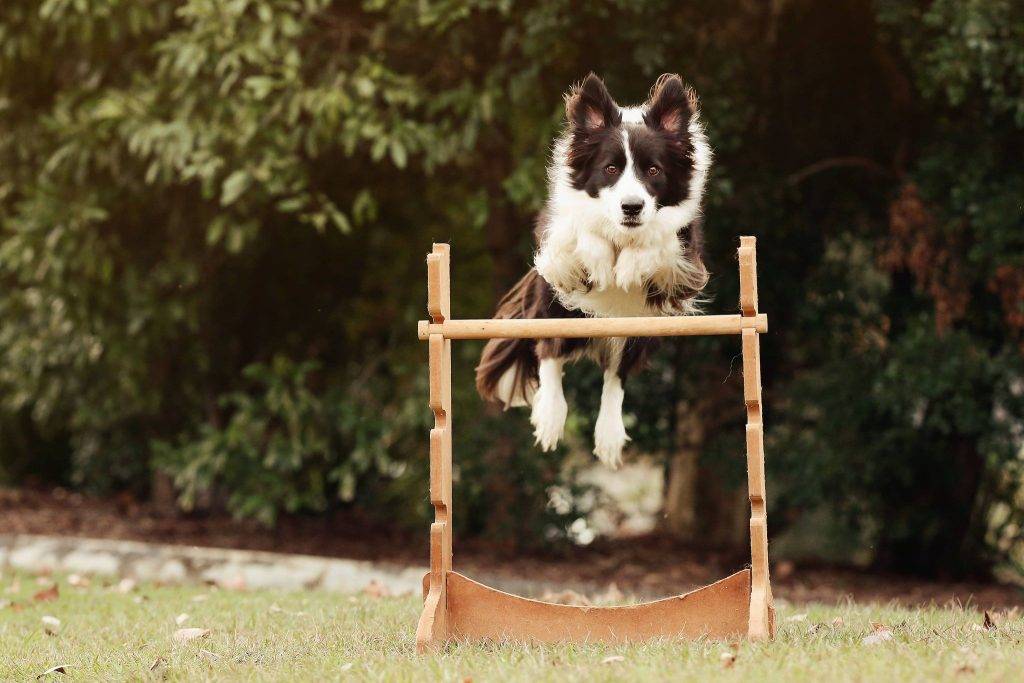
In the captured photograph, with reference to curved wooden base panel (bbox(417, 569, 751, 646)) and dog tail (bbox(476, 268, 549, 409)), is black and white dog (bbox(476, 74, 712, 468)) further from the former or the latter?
curved wooden base panel (bbox(417, 569, 751, 646))

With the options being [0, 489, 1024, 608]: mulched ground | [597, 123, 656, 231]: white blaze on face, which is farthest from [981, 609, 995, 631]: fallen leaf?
[0, 489, 1024, 608]: mulched ground

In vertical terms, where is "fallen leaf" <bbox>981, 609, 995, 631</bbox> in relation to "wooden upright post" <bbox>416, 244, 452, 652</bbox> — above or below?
below

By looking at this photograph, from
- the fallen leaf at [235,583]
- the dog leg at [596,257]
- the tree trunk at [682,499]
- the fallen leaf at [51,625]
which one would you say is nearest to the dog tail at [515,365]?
the dog leg at [596,257]

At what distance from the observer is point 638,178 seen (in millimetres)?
3545

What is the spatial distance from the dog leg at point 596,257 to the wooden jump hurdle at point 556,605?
0.37 meters

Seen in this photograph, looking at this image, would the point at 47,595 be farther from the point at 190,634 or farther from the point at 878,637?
the point at 878,637

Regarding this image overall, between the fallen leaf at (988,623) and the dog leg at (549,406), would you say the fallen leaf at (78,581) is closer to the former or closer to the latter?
the dog leg at (549,406)

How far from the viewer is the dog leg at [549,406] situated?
3916 mm

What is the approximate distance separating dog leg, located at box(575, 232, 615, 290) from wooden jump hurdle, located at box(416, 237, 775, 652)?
37 centimetres

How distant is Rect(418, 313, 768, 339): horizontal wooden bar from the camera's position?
3691 mm

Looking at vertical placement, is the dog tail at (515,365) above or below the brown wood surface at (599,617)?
above

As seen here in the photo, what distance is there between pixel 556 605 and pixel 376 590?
114 inches

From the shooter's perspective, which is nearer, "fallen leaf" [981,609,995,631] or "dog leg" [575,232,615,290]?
"dog leg" [575,232,615,290]

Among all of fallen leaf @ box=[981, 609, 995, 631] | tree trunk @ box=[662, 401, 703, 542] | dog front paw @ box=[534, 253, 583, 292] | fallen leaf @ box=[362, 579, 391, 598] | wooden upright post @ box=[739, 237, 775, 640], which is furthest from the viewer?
tree trunk @ box=[662, 401, 703, 542]
